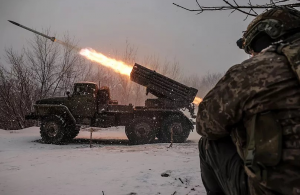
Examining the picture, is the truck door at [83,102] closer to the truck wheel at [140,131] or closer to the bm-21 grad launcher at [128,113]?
the bm-21 grad launcher at [128,113]

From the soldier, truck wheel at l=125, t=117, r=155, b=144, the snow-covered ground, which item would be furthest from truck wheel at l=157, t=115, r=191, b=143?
the soldier

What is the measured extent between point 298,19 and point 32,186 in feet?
13.7

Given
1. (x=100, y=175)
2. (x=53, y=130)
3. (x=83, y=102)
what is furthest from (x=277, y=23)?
(x=53, y=130)

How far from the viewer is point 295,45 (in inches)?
58.9

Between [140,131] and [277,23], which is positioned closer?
[277,23]

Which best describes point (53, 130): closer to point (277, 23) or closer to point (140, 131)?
point (140, 131)

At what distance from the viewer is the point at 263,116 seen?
4.72ft

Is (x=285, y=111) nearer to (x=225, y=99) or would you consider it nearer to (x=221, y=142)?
(x=225, y=99)

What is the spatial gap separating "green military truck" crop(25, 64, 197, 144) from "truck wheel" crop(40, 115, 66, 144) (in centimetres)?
5

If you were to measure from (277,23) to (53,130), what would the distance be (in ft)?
33.2

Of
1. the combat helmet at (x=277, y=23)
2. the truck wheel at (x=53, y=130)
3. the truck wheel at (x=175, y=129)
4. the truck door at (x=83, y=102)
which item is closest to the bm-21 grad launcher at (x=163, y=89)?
the truck wheel at (x=175, y=129)

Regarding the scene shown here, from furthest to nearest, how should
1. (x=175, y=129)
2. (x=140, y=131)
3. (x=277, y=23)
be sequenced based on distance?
(x=175, y=129) < (x=140, y=131) < (x=277, y=23)

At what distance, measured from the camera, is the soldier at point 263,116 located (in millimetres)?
1362

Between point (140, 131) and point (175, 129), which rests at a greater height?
point (175, 129)
